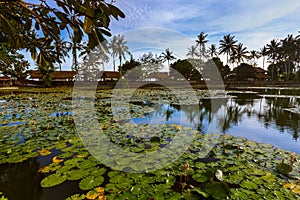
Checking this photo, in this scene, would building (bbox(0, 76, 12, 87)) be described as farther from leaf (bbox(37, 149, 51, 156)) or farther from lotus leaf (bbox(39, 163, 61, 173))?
lotus leaf (bbox(39, 163, 61, 173))

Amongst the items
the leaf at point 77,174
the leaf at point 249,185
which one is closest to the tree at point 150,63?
the leaf at point 77,174

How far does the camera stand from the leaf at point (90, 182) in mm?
2342

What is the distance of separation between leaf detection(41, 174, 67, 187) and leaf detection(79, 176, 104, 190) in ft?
1.12

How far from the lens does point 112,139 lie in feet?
14.1

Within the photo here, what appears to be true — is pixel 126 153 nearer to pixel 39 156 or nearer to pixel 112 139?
pixel 112 139

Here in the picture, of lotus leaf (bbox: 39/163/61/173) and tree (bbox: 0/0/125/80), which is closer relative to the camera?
tree (bbox: 0/0/125/80)

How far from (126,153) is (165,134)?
165cm

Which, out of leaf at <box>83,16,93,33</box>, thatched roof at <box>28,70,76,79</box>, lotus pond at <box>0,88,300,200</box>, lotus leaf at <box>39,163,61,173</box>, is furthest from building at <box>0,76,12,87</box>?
leaf at <box>83,16,93,33</box>

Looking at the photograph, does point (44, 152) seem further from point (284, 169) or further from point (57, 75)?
point (57, 75)

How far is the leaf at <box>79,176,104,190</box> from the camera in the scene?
2342mm

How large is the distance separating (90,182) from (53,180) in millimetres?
589

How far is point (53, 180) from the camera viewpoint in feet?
8.23

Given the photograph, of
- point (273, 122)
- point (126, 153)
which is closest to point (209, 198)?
point (126, 153)

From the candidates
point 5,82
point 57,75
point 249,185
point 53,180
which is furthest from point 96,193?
point 5,82
